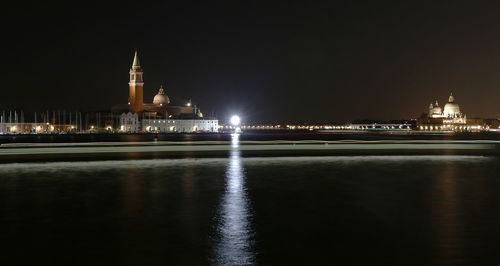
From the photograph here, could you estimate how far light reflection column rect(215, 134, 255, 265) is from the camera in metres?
8.38

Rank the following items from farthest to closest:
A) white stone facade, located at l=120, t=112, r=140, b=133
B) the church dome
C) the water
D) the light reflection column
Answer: the church dome
white stone facade, located at l=120, t=112, r=140, b=133
the water
the light reflection column

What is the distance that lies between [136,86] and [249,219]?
147 meters

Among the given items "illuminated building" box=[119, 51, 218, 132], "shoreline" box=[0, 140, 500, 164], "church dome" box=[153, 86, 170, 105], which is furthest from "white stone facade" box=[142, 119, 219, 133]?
"shoreline" box=[0, 140, 500, 164]

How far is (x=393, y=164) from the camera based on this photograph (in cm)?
2852

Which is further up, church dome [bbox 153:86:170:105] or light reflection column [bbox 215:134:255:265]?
church dome [bbox 153:86:170:105]

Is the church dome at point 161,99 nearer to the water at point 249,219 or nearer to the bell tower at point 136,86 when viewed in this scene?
the bell tower at point 136,86

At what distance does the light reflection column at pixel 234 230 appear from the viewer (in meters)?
8.38

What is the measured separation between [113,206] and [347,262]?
7.91 metres

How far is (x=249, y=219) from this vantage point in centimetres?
1169


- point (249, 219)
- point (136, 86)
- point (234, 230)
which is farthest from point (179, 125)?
point (234, 230)

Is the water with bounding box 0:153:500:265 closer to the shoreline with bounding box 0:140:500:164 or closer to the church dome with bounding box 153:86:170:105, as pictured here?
the shoreline with bounding box 0:140:500:164

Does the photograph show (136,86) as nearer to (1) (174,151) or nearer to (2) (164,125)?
(2) (164,125)

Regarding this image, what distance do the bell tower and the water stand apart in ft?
438

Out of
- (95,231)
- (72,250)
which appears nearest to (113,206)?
(95,231)
